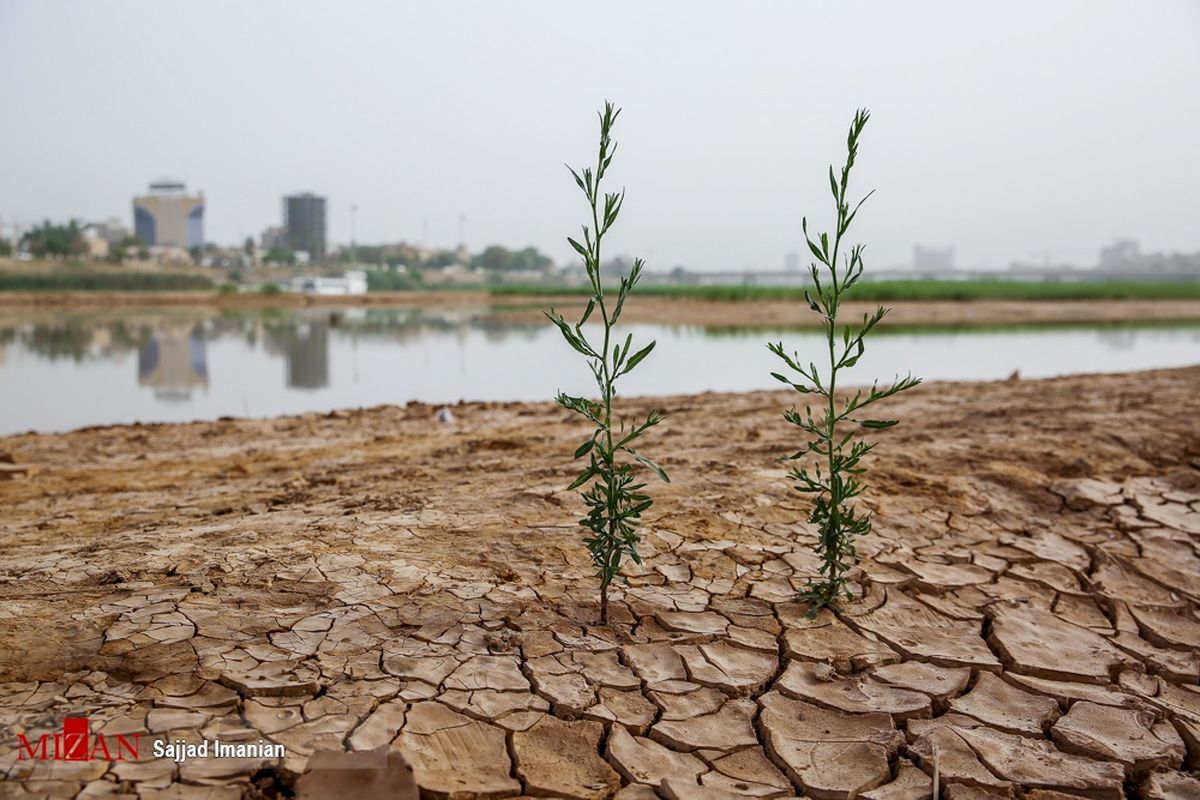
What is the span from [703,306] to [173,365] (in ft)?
66.7

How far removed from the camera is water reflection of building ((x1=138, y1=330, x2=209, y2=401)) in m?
10.9

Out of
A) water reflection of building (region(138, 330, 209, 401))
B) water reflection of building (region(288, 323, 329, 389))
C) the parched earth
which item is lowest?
water reflection of building (region(138, 330, 209, 401))

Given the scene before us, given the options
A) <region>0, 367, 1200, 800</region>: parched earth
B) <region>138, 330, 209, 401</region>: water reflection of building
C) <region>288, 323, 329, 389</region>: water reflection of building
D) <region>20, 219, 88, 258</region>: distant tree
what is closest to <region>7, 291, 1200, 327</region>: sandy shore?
<region>288, 323, 329, 389</region>: water reflection of building

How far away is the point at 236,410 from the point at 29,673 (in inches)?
297

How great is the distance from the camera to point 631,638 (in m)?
2.63

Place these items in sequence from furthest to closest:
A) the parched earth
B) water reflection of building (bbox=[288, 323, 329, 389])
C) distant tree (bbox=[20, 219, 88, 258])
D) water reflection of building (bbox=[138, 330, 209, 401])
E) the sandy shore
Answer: distant tree (bbox=[20, 219, 88, 258])
the sandy shore
water reflection of building (bbox=[288, 323, 329, 389])
water reflection of building (bbox=[138, 330, 209, 401])
the parched earth

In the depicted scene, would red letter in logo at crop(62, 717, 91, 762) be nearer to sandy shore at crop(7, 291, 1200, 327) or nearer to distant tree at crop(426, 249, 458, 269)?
sandy shore at crop(7, 291, 1200, 327)

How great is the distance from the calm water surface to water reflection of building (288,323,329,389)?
0.04 meters

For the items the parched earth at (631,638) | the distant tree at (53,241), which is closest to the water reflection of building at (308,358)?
the parched earth at (631,638)

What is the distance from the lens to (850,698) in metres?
2.42

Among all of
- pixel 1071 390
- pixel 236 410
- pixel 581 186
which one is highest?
pixel 581 186

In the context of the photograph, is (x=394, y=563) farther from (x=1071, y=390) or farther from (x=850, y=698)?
(x=1071, y=390)

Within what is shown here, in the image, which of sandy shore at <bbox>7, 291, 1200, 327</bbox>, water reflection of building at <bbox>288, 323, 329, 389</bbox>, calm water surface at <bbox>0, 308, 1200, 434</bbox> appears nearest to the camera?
calm water surface at <bbox>0, 308, 1200, 434</bbox>

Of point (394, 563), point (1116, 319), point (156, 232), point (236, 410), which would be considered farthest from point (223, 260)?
point (394, 563)
